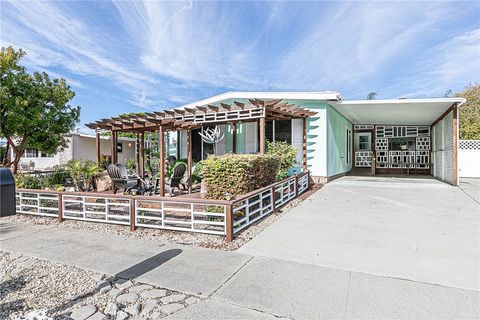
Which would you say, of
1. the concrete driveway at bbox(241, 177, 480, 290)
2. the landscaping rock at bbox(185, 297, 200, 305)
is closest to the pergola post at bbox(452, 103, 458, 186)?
the concrete driveway at bbox(241, 177, 480, 290)

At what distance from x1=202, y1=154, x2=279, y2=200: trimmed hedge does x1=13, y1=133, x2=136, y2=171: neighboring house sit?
54.1 feet

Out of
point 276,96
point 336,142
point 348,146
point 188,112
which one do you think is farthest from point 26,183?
point 348,146

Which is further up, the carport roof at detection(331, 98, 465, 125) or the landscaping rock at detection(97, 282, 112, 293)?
the carport roof at detection(331, 98, 465, 125)

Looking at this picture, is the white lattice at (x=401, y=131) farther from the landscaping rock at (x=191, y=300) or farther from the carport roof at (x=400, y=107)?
the landscaping rock at (x=191, y=300)

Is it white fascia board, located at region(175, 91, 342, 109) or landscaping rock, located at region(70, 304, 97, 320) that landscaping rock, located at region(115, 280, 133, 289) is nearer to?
landscaping rock, located at region(70, 304, 97, 320)

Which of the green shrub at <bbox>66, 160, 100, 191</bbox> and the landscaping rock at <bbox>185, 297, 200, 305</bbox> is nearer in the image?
the landscaping rock at <bbox>185, 297, 200, 305</bbox>

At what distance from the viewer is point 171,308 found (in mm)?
2598

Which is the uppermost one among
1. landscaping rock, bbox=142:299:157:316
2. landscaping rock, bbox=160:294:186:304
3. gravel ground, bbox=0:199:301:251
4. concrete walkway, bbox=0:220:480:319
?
gravel ground, bbox=0:199:301:251

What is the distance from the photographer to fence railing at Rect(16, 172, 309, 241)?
475cm

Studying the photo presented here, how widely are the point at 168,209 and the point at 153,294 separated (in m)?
2.02

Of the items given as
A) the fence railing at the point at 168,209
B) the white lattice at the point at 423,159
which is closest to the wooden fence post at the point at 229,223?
the fence railing at the point at 168,209

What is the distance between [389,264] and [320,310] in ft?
4.98

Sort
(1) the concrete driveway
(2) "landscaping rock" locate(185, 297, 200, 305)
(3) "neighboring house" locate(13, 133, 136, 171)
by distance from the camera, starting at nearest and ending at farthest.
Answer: (2) "landscaping rock" locate(185, 297, 200, 305)
(1) the concrete driveway
(3) "neighboring house" locate(13, 133, 136, 171)

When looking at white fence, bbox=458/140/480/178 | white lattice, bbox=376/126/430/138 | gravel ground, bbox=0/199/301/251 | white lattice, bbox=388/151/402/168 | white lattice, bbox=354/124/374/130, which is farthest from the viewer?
white lattice, bbox=354/124/374/130
